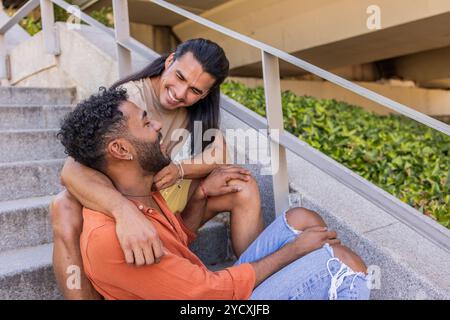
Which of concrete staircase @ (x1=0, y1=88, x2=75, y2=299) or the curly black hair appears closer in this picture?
Result: the curly black hair

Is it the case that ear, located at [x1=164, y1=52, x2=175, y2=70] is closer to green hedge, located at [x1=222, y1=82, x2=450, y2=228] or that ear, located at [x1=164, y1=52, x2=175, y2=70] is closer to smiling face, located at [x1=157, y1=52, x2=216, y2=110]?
smiling face, located at [x1=157, y1=52, x2=216, y2=110]

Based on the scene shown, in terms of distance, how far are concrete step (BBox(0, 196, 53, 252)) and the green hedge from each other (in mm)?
2082

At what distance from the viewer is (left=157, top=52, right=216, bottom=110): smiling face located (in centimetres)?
197

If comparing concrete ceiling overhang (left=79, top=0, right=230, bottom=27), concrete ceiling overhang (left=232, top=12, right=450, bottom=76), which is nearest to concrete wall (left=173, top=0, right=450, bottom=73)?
concrete ceiling overhang (left=232, top=12, right=450, bottom=76)

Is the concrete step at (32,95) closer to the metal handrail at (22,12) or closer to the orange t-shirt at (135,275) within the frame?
the metal handrail at (22,12)

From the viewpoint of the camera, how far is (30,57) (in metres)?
4.09

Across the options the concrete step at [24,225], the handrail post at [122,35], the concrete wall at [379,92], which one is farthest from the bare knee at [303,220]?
the concrete wall at [379,92]

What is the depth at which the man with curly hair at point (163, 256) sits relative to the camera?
1.30m

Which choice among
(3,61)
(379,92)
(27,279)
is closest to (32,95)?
(3,61)

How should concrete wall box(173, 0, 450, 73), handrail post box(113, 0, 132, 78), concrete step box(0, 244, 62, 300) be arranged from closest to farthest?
concrete step box(0, 244, 62, 300) → handrail post box(113, 0, 132, 78) → concrete wall box(173, 0, 450, 73)

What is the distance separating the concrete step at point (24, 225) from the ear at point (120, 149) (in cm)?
78

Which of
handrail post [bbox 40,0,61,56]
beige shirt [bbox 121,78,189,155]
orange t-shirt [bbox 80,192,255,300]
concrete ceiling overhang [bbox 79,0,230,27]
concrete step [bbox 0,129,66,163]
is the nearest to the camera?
orange t-shirt [bbox 80,192,255,300]

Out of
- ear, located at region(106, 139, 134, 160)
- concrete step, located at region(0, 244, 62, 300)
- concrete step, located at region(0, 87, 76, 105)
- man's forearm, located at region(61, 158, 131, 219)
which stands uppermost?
ear, located at region(106, 139, 134, 160)
